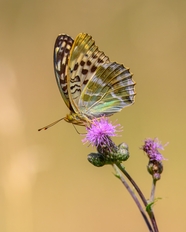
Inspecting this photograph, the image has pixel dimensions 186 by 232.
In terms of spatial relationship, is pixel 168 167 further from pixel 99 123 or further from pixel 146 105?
pixel 99 123

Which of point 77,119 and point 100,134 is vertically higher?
point 77,119

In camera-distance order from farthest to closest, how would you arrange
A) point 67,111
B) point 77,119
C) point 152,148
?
point 67,111 → point 77,119 → point 152,148

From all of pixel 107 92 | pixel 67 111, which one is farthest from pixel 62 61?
pixel 67 111

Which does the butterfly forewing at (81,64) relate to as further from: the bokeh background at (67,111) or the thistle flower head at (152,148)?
the bokeh background at (67,111)

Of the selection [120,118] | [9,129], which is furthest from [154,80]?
[9,129]

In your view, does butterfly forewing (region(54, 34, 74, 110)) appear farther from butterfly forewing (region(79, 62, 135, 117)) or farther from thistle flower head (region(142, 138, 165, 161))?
thistle flower head (region(142, 138, 165, 161))

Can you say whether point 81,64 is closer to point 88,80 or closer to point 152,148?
point 88,80

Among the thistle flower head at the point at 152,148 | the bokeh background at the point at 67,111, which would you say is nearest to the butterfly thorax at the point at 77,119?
the thistle flower head at the point at 152,148

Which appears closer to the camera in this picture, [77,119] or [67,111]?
[77,119]
